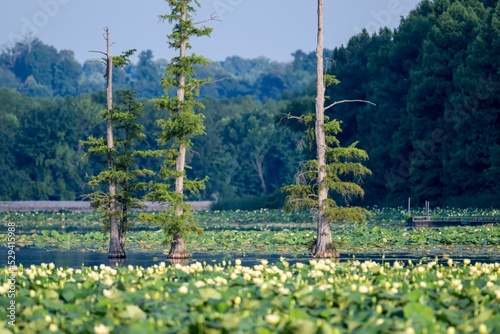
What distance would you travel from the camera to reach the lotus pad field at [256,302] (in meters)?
12.3

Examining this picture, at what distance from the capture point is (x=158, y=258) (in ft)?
105

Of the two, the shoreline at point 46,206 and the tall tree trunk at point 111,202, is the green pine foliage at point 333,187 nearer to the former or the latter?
the tall tree trunk at point 111,202

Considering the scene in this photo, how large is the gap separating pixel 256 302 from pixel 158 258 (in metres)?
18.3

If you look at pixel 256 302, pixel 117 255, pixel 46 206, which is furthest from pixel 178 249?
pixel 46 206

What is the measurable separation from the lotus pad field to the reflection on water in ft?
36.8

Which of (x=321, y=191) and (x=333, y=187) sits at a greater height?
(x=333, y=187)

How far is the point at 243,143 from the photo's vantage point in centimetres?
10700

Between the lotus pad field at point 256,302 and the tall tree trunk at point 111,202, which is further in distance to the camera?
the tall tree trunk at point 111,202

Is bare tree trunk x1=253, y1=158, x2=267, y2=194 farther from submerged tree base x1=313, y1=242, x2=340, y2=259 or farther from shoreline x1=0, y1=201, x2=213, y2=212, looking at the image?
submerged tree base x1=313, y1=242, x2=340, y2=259

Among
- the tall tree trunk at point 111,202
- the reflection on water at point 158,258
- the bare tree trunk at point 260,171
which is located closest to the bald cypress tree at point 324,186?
the reflection on water at point 158,258

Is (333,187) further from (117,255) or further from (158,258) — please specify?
(117,255)

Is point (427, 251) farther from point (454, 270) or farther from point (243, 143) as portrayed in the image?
point (243, 143)

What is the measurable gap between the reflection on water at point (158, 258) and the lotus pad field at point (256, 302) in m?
11.2

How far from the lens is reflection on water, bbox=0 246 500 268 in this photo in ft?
97.9
